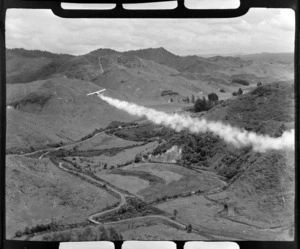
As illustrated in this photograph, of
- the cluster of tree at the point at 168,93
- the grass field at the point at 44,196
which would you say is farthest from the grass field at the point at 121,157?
the cluster of tree at the point at 168,93

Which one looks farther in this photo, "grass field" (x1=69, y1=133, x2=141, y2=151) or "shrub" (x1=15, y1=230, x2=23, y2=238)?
"grass field" (x1=69, y1=133, x2=141, y2=151)

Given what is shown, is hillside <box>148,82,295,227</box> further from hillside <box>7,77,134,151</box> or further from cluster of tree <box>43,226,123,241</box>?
cluster of tree <box>43,226,123,241</box>

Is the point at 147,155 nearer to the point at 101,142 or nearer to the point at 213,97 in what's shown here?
the point at 101,142

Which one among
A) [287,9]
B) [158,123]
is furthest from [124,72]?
[287,9]

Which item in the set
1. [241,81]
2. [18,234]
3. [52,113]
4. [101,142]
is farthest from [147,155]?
[18,234]

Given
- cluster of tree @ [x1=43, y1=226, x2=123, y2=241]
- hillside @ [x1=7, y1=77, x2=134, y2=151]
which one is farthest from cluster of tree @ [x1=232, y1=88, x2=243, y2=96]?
cluster of tree @ [x1=43, y1=226, x2=123, y2=241]

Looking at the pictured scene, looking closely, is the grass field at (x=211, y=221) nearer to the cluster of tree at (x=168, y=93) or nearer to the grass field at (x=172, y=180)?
the grass field at (x=172, y=180)

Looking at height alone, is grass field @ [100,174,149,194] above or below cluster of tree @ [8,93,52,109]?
below
